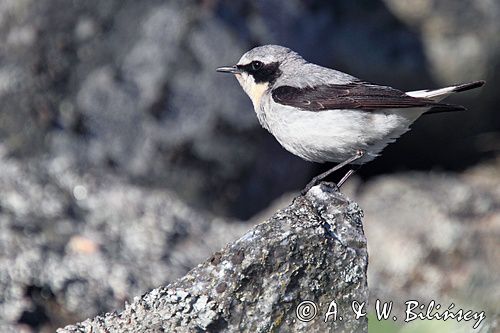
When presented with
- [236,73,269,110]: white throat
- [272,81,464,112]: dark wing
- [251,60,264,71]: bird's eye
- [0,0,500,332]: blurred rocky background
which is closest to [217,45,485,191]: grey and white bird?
[272,81,464,112]: dark wing

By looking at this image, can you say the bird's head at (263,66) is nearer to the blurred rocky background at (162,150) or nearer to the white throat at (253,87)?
the white throat at (253,87)

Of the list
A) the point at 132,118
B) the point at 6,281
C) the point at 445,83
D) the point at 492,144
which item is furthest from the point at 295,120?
the point at 492,144

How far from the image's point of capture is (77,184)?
34.4ft

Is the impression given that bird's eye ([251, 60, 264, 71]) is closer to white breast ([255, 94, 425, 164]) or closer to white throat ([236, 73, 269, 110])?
white throat ([236, 73, 269, 110])

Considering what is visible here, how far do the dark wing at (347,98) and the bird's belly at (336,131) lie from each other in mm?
65

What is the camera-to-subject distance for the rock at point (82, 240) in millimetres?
8117

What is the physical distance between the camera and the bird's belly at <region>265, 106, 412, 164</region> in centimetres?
736

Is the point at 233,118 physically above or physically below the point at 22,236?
above

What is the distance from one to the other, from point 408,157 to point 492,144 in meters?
1.21

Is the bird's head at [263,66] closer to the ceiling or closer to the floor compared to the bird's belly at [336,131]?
closer to the ceiling

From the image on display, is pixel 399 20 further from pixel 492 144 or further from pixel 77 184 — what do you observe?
pixel 77 184


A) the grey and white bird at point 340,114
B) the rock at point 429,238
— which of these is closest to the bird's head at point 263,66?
the grey and white bird at point 340,114

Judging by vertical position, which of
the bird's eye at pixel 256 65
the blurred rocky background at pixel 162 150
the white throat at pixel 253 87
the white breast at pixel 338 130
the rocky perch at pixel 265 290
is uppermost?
the blurred rocky background at pixel 162 150

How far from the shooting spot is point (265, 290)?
534 cm
